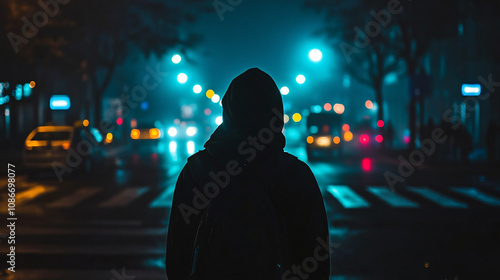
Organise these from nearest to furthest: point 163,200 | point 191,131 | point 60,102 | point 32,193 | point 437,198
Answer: point 163,200
point 437,198
point 32,193
point 60,102
point 191,131

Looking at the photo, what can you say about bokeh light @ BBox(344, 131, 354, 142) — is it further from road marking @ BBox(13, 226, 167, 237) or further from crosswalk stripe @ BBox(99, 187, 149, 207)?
road marking @ BBox(13, 226, 167, 237)

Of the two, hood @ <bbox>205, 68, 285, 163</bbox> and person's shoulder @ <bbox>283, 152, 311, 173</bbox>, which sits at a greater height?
hood @ <bbox>205, 68, 285, 163</bbox>

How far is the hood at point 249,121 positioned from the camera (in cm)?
292

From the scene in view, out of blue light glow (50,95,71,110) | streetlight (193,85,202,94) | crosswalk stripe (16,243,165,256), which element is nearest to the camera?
crosswalk stripe (16,243,165,256)

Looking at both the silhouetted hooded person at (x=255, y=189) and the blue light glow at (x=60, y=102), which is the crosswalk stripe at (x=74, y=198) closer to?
the silhouetted hooded person at (x=255, y=189)

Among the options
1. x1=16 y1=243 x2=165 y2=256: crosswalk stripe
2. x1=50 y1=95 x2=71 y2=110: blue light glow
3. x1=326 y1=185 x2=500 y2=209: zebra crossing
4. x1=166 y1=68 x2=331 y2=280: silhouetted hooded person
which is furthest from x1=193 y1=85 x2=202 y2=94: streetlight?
x1=166 y1=68 x2=331 y2=280: silhouetted hooded person

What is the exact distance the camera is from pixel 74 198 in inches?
612

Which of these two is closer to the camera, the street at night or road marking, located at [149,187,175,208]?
the street at night

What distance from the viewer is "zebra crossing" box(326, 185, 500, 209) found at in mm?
14016

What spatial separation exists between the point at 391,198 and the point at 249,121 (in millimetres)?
12713

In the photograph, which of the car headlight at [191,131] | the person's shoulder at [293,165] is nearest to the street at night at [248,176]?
the person's shoulder at [293,165]

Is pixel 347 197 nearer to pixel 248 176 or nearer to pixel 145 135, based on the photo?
pixel 248 176

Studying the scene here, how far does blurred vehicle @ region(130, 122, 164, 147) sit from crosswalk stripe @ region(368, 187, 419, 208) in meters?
26.3

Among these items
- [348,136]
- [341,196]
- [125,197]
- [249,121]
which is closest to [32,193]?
[125,197]
